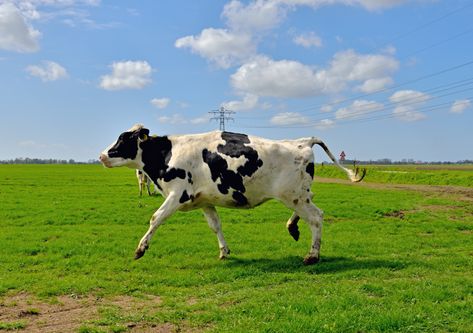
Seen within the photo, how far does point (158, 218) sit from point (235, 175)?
73.1 inches

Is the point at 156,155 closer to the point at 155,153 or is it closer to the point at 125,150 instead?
the point at 155,153

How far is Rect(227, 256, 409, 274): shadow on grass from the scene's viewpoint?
9.74 meters

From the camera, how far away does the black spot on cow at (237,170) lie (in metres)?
10.4

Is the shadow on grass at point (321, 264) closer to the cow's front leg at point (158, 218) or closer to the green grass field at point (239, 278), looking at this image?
the green grass field at point (239, 278)

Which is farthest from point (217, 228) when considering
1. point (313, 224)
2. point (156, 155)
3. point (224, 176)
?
→ point (313, 224)

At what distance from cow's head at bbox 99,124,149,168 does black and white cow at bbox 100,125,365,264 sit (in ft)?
1.92

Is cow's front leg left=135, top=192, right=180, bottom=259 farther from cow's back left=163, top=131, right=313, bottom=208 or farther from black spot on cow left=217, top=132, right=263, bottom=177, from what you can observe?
black spot on cow left=217, top=132, right=263, bottom=177

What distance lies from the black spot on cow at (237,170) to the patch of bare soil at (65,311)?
3.24m

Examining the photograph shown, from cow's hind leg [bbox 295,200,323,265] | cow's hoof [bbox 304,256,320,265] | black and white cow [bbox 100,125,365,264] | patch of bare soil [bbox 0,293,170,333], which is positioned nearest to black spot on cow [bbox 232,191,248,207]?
black and white cow [bbox 100,125,365,264]

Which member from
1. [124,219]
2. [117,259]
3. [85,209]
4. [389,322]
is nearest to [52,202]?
[85,209]

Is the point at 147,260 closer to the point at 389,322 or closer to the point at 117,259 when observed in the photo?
the point at 117,259

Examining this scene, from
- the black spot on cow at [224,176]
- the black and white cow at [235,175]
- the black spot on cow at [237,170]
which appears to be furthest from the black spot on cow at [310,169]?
the black spot on cow at [224,176]

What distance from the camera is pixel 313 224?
34.0 feet

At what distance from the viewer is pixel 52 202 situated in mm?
24781
